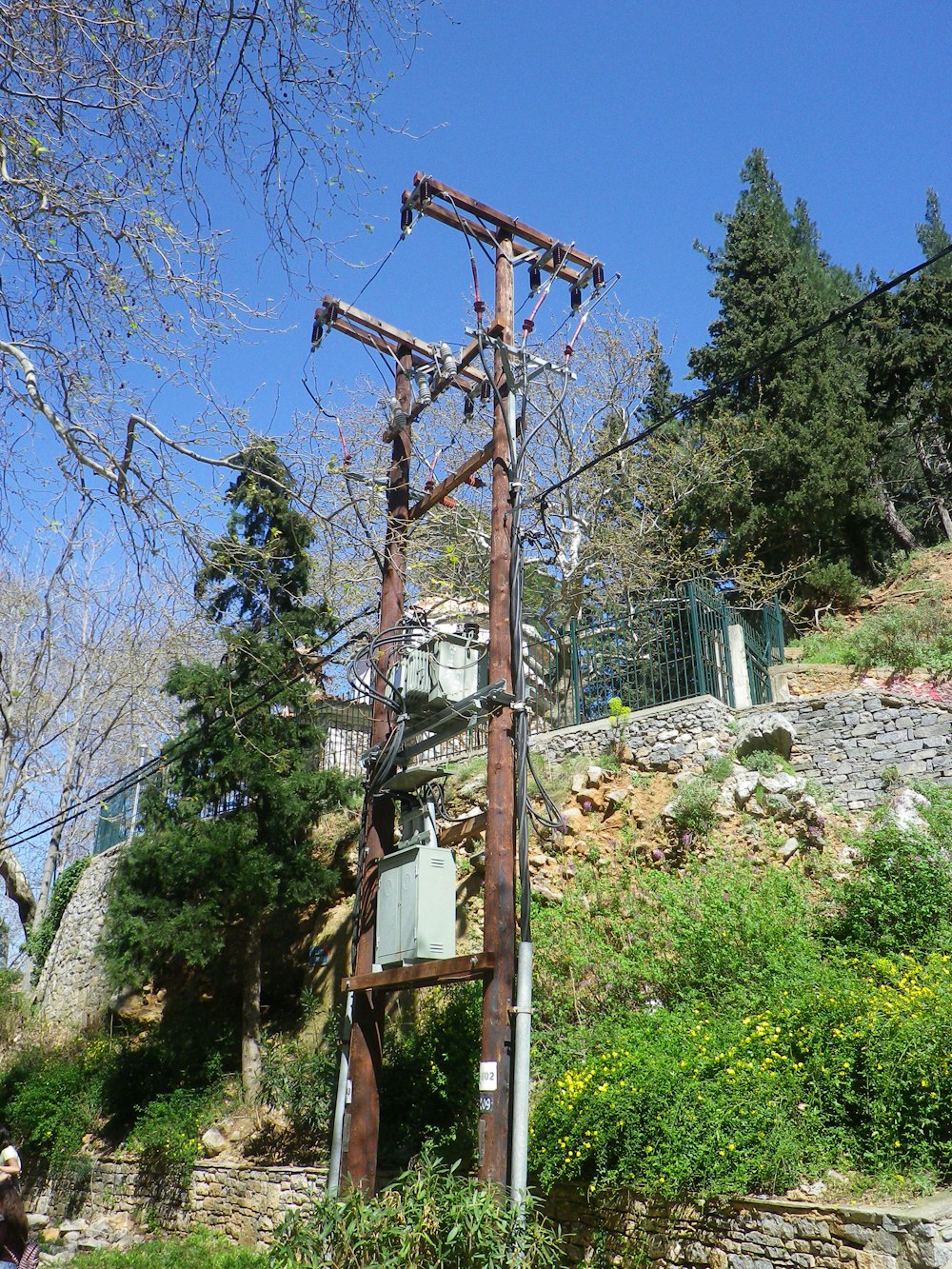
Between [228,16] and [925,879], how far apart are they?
28.2ft

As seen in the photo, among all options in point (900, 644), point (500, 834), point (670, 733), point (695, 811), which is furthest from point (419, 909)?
point (900, 644)

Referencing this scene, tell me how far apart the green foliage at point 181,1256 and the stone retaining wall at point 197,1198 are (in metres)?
0.19

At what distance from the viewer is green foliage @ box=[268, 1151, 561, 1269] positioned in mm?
6520

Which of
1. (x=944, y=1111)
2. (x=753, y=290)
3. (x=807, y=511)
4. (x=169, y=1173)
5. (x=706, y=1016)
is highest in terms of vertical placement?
(x=753, y=290)

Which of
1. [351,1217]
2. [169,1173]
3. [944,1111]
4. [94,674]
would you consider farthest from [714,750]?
[94,674]

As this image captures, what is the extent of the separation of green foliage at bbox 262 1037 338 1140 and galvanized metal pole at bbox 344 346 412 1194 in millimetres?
2157

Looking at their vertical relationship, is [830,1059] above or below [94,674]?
below

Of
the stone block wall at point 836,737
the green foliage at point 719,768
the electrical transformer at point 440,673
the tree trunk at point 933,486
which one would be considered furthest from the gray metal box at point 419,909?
the tree trunk at point 933,486

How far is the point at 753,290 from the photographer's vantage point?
23.6m

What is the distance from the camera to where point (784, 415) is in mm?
21328

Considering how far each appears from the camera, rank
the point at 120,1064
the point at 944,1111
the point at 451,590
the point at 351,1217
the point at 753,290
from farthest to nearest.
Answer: the point at 753,290 → the point at 451,590 → the point at 120,1064 → the point at 351,1217 → the point at 944,1111

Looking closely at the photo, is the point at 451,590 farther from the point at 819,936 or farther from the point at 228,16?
the point at 228,16

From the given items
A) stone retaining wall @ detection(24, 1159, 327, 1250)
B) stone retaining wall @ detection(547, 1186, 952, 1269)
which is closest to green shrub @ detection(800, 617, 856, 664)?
stone retaining wall @ detection(547, 1186, 952, 1269)

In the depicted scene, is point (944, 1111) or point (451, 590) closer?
point (944, 1111)
